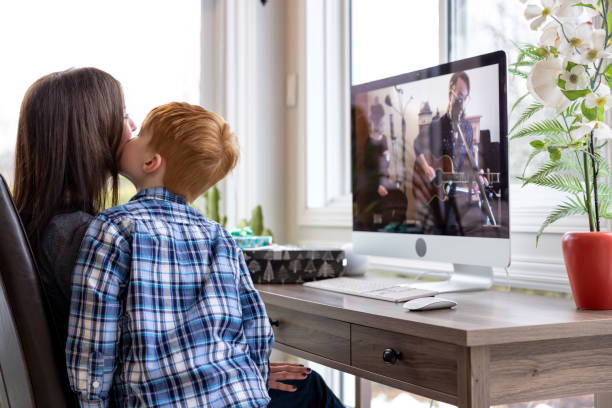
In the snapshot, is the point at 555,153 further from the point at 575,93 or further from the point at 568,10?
the point at 568,10

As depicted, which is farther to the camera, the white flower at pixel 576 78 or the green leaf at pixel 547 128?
the green leaf at pixel 547 128

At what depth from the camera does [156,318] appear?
3.60 ft

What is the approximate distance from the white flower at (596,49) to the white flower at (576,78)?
0.6 inches

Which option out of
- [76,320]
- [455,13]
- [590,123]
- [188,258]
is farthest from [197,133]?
[455,13]

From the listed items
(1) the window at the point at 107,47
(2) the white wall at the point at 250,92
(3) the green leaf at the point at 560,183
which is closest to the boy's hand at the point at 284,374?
(3) the green leaf at the point at 560,183

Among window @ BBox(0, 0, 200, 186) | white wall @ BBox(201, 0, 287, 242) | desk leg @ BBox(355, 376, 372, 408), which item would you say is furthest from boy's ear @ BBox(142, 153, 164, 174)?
white wall @ BBox(201, 0, 287, 242)

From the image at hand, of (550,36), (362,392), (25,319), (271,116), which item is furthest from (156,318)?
(271,116)

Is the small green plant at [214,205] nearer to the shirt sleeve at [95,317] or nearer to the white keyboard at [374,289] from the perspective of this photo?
the white keyboard at [374,289]

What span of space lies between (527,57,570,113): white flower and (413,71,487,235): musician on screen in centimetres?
30

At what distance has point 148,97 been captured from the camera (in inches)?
104

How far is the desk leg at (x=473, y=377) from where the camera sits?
3.65 ft

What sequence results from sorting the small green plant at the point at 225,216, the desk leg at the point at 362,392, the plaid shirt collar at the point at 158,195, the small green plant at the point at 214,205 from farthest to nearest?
the small green plant at the point at 214,205 < the small green plant at the point at 225,216 < the desk leg at the point at 362,392 < the plaid shirt collar at the point at 158,195

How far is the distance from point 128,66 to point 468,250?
160cm

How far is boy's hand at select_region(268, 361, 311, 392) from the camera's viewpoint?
1.40 m
